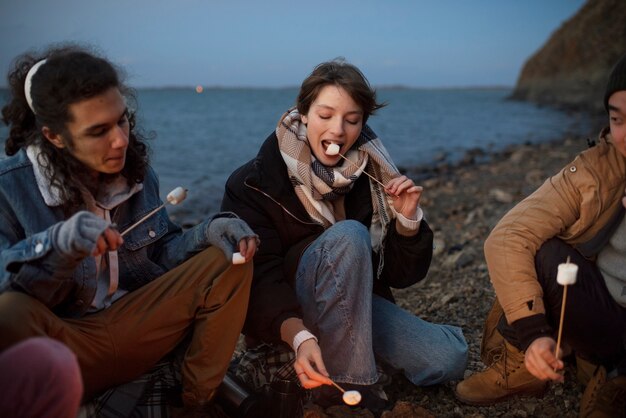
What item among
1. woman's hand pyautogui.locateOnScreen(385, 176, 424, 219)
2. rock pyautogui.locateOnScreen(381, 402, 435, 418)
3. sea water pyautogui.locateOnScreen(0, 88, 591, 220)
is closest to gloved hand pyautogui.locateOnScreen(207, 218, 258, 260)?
woman's hand pyautogui.locateOnScreen(385, 176, 424, 219)

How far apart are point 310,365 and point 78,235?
135 centimetres

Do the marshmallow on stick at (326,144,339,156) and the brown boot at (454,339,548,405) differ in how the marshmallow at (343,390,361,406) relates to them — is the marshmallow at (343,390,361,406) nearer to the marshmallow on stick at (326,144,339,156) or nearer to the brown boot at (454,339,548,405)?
the brown boot at (454,339,548,405)

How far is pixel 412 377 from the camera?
3613 mm

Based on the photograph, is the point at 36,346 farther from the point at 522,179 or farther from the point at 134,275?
the point at 522,179

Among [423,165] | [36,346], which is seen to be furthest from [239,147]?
[36,346]

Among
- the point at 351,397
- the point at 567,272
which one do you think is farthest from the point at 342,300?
the point at 567,272

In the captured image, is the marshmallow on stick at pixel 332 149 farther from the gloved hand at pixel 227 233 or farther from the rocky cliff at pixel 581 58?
the rocky cliff at pixel 581 58

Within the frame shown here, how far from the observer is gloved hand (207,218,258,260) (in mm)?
3021

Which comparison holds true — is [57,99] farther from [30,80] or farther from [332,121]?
[332,121]

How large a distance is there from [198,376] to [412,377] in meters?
1.41

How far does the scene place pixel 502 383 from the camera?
3.31m

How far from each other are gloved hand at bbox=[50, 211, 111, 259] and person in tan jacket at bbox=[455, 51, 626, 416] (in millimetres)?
2044

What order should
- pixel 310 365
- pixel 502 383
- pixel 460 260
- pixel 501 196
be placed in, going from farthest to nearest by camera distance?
pixel 501 196
pixel 460 260
pixel 502 383
pixel 310 365

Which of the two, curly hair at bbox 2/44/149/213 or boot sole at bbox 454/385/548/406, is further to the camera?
boot sole at bbox 454/385/548/406
